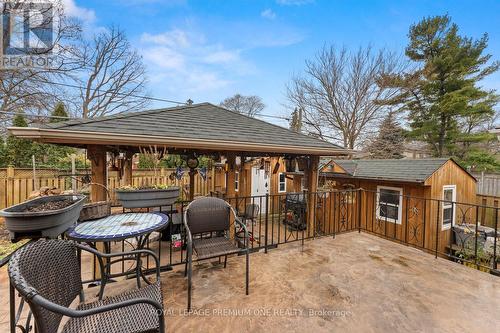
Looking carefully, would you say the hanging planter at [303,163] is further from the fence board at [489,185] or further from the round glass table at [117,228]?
the fence board at [489,185]

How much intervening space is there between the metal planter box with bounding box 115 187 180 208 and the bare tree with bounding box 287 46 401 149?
11.3m

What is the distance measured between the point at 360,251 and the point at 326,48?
36.1 ft

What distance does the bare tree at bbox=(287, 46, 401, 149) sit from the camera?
11.4m

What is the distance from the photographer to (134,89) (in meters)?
13.0

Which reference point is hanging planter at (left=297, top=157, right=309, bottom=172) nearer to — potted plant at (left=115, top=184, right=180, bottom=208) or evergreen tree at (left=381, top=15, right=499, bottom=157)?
potted plant at (left=115, top=184, right=180, bottom=208)

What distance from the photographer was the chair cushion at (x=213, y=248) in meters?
2.31

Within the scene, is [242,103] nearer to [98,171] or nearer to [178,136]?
[178,136]

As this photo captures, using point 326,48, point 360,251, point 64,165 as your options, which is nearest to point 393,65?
point 326,48

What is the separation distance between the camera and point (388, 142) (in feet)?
43.1

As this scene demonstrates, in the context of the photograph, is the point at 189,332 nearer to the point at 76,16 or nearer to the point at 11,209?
the point at 11,209

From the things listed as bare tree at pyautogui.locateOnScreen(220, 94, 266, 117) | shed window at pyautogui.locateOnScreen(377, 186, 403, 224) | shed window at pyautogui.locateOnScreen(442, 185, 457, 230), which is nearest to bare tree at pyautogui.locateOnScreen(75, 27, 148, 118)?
bare tree at pyautogui.locateOnScreen(220, 94, 266, 117)

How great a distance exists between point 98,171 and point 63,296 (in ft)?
7.93

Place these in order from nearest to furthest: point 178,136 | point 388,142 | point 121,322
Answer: point 121,322 → point 178,136 → point 388,142

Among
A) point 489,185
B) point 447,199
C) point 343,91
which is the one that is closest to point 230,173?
point 447,199
